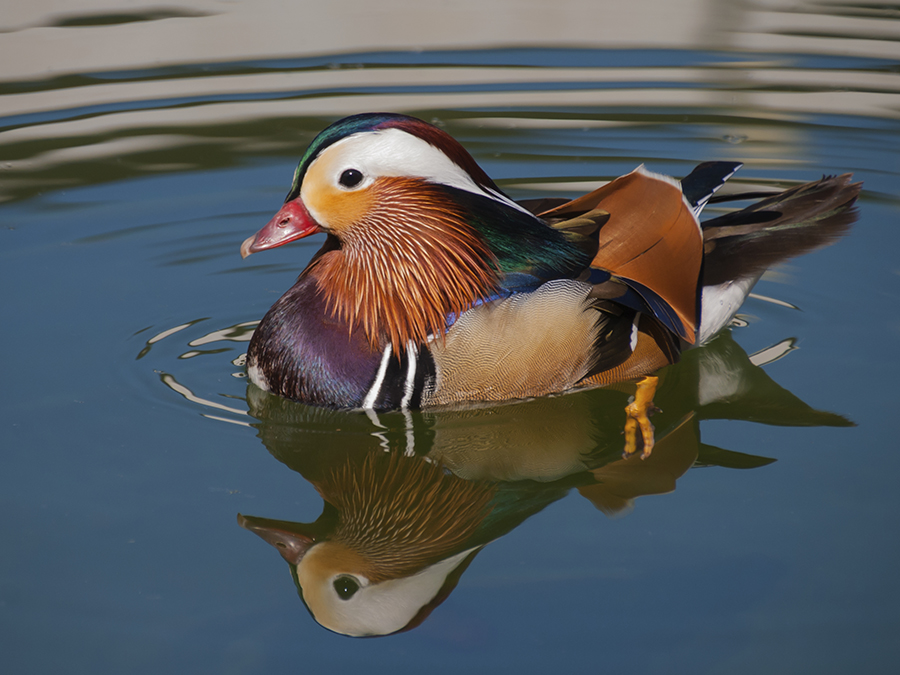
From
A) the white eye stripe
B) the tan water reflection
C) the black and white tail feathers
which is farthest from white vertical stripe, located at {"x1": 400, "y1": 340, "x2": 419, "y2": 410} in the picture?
the tan water reflection

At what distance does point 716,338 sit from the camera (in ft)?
14.4

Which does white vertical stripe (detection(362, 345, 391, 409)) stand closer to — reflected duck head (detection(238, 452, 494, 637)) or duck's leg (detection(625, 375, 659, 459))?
reflected duck head (detection(238, 452, 494, 637))

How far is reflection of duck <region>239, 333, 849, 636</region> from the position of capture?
2.96 meters

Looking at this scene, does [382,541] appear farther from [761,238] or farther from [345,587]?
[761,238]

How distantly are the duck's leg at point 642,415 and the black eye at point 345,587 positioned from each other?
1.15 m

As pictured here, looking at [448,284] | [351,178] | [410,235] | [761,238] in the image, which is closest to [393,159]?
[351,178]

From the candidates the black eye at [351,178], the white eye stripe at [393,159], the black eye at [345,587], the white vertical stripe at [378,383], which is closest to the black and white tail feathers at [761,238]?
the white eye stripe at [393,159]

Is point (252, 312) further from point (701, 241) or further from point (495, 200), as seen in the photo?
point (701, 241)

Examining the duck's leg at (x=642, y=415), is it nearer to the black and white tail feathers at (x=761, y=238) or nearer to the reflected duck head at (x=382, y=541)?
the black and white tail feathers at (x=761, y=238)

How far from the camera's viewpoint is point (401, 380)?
364 cm

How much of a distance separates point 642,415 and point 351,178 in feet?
4.42

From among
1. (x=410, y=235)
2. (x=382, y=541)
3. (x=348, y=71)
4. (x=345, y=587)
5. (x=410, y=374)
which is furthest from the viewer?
(x=348, y=71)

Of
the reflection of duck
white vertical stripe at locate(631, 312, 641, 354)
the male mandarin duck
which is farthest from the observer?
white vertical stripe at locate(631, 312, 641, 354)

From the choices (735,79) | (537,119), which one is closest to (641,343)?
(537,119)
